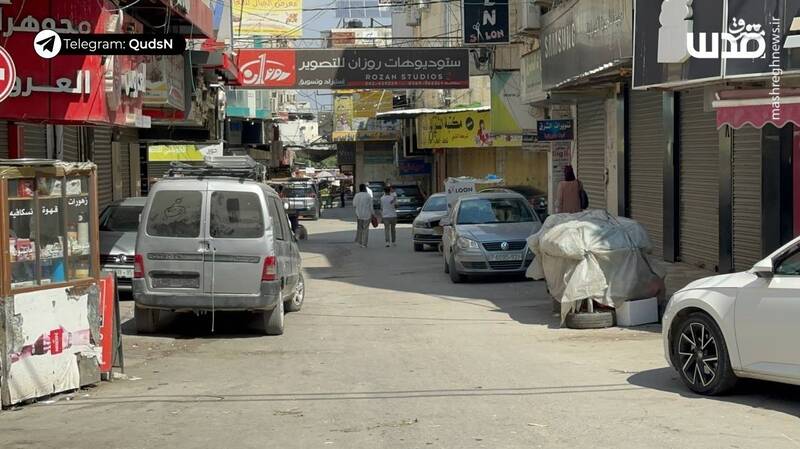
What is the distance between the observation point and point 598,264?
13625 mm

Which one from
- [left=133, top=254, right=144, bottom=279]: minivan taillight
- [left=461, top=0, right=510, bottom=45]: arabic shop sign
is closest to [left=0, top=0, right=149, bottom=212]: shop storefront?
[left=133, top=254, right=144, bottom=279]: minivan taillight

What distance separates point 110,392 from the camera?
9750 mm

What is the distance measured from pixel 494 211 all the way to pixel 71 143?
27.9 ft

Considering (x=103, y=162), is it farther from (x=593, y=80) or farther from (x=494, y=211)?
(x=593, y=80)

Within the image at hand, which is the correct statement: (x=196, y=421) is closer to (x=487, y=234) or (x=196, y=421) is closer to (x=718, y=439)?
(x=718, y=439)

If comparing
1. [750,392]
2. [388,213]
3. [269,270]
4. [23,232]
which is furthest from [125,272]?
[388,213]

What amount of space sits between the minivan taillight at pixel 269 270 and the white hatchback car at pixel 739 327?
5.31 m

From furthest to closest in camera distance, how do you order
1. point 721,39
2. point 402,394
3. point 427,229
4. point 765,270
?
point 427,229
point 721,39
point 402,394
point 765,270

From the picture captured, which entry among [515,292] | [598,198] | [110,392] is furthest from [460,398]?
[598,198]

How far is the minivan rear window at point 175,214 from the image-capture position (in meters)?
13.3

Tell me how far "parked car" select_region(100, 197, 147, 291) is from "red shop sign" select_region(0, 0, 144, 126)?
3.39m

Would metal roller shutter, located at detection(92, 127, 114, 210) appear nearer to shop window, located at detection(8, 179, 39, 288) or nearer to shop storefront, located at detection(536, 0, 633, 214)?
shop storefront, located at detection(536, 0, 633, 214)

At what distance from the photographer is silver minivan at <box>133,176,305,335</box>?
13125 mm

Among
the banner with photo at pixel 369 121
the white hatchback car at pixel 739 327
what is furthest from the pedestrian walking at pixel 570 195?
the banner with photo at pixel 369 121
